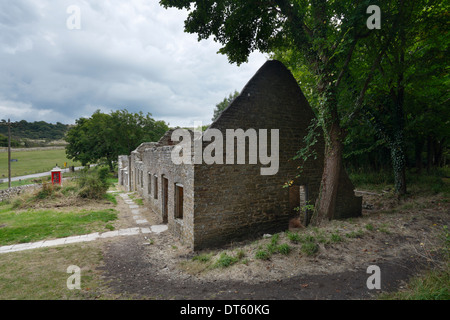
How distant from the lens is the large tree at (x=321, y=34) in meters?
6.43

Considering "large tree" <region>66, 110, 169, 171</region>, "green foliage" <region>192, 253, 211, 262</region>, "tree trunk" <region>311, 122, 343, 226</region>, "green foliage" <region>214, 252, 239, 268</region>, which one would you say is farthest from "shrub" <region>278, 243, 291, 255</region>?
"large tree" <region>66, 110, 169, 171</region>

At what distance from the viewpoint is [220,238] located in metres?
6.99

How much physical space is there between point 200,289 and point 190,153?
4072 millimetres

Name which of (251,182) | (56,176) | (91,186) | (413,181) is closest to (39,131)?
(56,176)

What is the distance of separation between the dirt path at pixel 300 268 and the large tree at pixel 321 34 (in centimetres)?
196

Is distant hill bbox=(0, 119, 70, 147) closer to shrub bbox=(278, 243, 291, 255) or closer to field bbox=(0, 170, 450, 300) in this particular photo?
field bbox=(0, 170, 450, 300)

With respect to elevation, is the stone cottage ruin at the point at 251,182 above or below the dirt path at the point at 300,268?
above

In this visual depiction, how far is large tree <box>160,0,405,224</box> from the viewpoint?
253 inches

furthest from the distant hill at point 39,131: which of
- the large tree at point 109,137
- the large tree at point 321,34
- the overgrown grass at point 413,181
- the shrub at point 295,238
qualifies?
the overgrown grass at point 413,181

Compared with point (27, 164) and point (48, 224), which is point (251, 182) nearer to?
point (48, 224)

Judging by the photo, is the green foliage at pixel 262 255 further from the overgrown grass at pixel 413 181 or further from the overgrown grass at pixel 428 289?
the overgrown grass at pixel 413 181

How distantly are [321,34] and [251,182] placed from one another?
5448 millimetres

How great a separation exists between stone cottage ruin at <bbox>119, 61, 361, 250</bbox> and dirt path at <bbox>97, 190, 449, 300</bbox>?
922mm

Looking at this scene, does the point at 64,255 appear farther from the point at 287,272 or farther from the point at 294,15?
the point at 294,15
